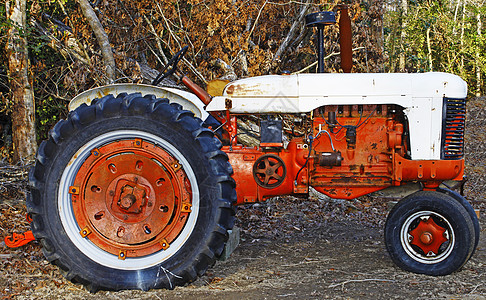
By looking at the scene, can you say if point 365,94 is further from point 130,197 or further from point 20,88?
point 20,88

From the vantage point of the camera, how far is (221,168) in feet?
12.7

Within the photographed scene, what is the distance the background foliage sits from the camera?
722 cm

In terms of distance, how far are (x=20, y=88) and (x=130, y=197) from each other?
3633 mm

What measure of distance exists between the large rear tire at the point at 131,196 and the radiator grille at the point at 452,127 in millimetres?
1809

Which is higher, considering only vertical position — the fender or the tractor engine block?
the fender

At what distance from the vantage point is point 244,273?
433 centimetres

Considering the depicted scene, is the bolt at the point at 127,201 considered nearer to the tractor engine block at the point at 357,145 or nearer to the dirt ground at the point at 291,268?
the dirt ground at the point at 291,268

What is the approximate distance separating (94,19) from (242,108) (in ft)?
11.2

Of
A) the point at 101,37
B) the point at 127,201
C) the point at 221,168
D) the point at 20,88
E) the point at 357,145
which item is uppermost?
the point at 101,37

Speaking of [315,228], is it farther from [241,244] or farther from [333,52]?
[333,52]

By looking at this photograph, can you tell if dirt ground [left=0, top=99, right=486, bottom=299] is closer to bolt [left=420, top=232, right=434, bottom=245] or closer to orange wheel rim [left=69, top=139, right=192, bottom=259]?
bolt [left=420, top=232, right=434, bottom=245]

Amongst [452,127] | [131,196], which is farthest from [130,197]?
[452,127]

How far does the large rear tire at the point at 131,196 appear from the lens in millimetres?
3865

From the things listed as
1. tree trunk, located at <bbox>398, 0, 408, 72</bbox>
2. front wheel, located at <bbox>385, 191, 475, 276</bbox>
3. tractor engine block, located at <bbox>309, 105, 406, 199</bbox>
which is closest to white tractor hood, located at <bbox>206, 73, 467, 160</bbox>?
tractor engine block, located at <bbox>309, 105, 406, 199</bbox>
